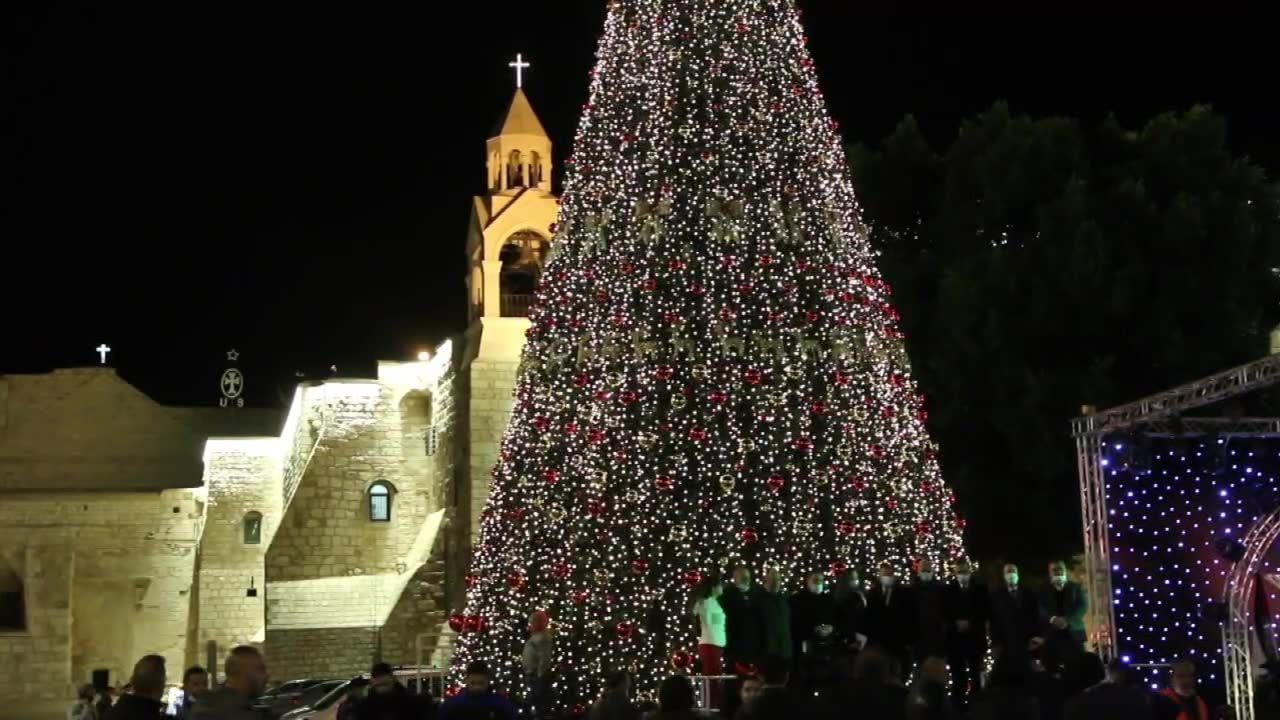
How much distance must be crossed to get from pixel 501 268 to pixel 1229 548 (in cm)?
1692

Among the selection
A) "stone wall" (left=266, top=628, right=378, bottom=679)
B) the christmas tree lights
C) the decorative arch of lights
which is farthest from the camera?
"stone wall" (left=266, top=628, right=378, bottom=679)

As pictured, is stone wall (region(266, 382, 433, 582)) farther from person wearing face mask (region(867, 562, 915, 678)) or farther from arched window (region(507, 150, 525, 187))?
person wearing face mask (region(867, 562, 915, 678))

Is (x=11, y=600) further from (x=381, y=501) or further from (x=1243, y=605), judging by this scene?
(x=1243, y=605)

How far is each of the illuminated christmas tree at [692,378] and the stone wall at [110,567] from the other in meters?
29.3


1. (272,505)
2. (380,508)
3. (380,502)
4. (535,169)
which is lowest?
(380,508)

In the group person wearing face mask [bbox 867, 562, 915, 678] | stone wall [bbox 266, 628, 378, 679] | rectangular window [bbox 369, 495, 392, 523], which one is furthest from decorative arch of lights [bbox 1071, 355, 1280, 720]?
rectangular window [bbox 369, 495, 392, 523]

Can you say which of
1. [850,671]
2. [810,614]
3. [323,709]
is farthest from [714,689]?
[323,709]

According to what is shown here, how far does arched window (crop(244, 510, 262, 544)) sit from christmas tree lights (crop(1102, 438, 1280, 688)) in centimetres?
2927

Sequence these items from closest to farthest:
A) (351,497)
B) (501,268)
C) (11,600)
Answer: (501,268) → (351,497) → (11,600)

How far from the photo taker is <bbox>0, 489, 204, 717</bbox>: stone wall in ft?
140

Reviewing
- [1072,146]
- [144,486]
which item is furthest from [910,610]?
[144,486]

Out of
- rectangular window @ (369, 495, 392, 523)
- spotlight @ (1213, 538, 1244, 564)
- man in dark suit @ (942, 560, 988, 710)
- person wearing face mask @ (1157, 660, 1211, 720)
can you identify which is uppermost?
rectangular window @ (369, 495, 392, 523)

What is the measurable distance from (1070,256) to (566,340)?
8.45 metres

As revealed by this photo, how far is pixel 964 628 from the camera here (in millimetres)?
13680
